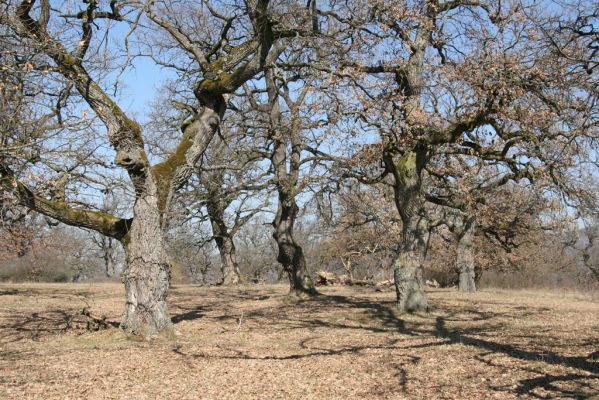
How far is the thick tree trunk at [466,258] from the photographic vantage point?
24328 mm

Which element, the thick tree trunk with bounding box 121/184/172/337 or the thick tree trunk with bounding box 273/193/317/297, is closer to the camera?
the thick tree trunk with bounding box 121/184/172/337

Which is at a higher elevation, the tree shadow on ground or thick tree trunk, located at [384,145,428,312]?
thick tree trunk, located at [384,145,428,312]

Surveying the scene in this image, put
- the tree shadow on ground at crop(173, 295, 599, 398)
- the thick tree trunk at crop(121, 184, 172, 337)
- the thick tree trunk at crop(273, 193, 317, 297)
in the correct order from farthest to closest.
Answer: the thick tree trunk at crop(273, 193, 317, 297) → the thick tree trunk at crop(121, 184, 172, 337) → the tree shadow on ground at crop(173, 295, 599, 398)

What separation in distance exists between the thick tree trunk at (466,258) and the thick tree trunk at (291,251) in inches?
357

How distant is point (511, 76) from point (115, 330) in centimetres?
937

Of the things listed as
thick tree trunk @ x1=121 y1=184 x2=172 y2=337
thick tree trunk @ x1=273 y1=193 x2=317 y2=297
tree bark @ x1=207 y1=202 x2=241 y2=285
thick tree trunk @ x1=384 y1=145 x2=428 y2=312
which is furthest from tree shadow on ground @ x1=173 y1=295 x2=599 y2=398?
tree bark @ x1=207 y1=202 x2=241 y2=285

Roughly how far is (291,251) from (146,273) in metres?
8.57

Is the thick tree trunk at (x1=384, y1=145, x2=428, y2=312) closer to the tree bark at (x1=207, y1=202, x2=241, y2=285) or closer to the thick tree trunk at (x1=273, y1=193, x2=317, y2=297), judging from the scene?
the thick tree trunk at (x1=273, y1=193, x2=317, y2=297)

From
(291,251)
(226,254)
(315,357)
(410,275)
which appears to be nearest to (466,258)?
(291,251)

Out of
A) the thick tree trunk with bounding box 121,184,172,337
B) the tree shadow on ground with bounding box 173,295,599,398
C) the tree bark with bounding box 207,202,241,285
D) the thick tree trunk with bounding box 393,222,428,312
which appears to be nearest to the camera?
the tree shadow on ground with bounding box 173,295,599,398

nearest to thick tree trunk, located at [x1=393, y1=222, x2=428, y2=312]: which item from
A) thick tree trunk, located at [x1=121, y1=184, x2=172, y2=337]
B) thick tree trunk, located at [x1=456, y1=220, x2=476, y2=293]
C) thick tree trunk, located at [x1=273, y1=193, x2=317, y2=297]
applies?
thick tree trunk, located at [x1=273, y1=193, x2=317, y2=297]

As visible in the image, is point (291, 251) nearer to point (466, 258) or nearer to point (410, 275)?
point (410, 275)

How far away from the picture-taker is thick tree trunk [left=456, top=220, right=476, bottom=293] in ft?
79.8

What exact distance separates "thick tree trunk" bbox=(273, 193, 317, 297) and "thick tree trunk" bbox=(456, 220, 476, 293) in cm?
906
